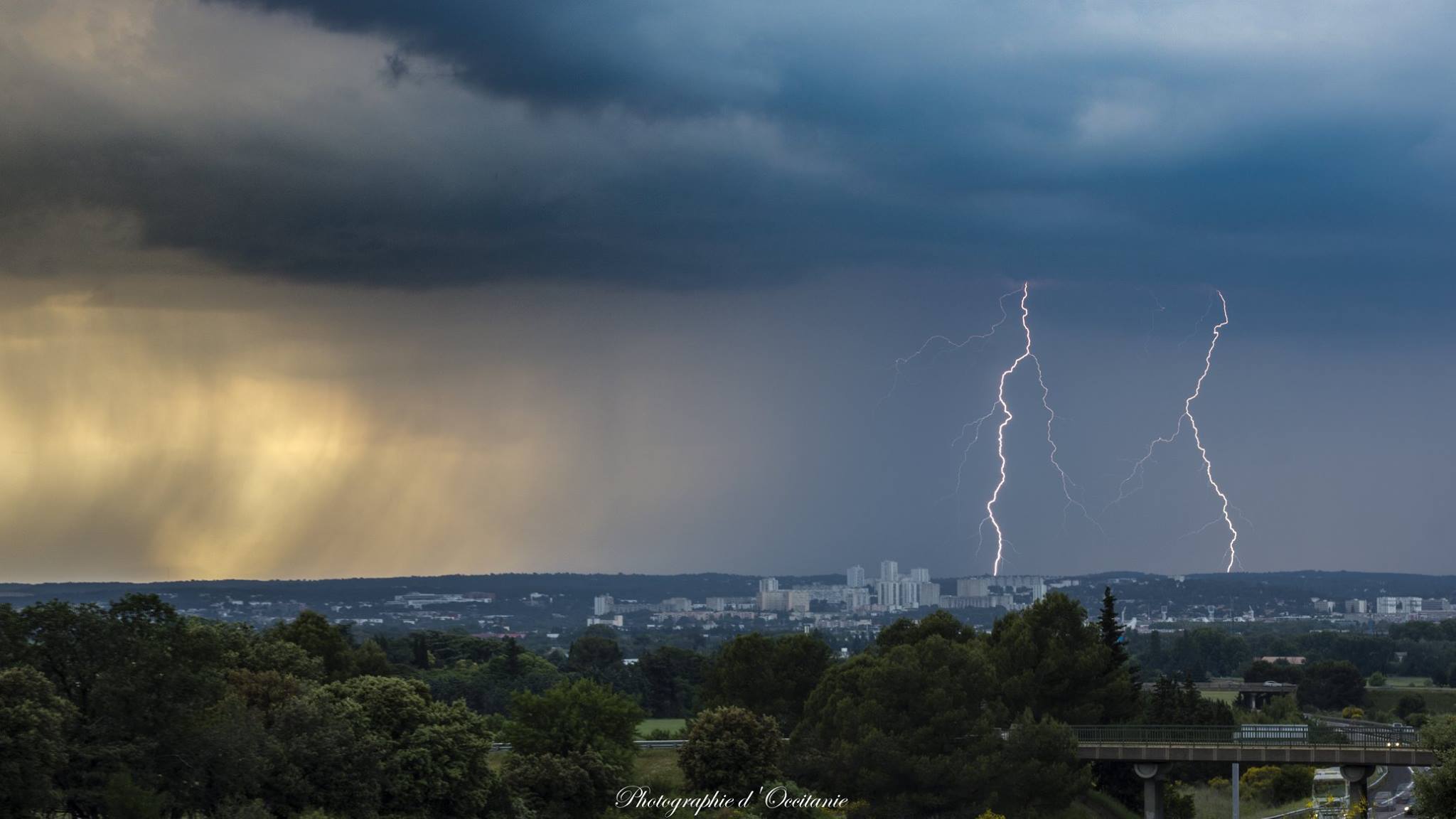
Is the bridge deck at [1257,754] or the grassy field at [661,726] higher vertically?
the bridge deck at [1257,754]

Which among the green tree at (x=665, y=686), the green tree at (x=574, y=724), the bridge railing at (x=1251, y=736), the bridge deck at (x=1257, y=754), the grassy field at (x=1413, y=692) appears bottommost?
the grassy field at (x=1413, y=692)

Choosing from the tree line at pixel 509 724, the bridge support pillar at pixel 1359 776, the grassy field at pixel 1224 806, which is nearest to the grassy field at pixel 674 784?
the tree line at pixel 509 724

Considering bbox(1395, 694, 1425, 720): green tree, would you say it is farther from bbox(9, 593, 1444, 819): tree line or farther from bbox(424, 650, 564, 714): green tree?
bbox(424, 650, 564, 714): green tree

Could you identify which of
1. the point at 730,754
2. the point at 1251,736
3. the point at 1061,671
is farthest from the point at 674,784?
the point at 1251,736

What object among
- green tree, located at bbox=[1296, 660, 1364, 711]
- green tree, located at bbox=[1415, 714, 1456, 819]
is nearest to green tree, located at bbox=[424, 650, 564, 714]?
green tree, located at bbox=[1296, 660, 1364, 711]

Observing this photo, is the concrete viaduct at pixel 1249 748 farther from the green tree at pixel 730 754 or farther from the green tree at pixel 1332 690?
the green tree at pixel 1332 690

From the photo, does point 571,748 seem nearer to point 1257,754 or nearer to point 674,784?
point 674,784
